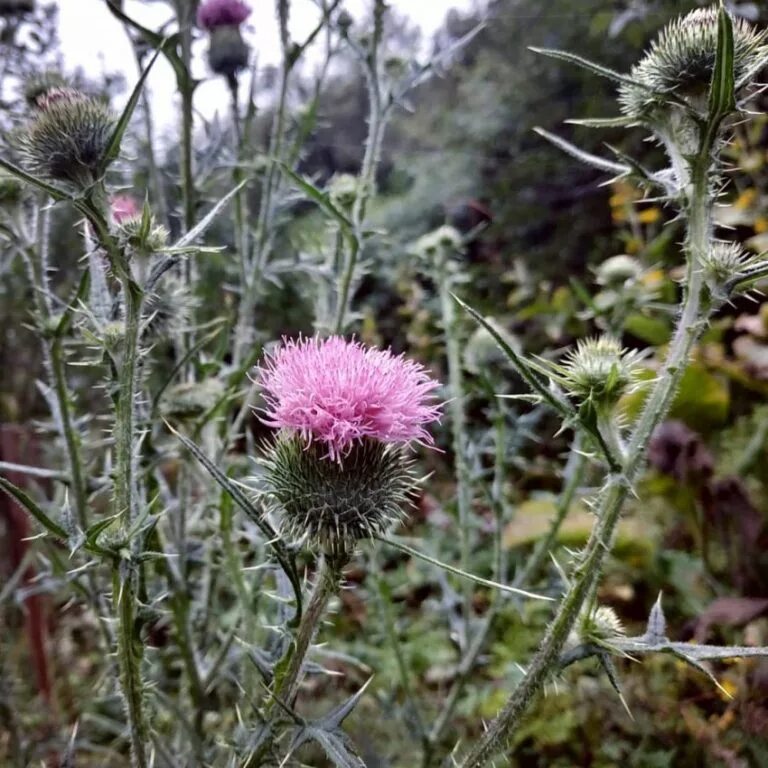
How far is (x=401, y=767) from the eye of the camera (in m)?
2.77

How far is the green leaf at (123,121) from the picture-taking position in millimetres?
1085

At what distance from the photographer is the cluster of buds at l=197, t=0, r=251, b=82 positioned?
2.55m

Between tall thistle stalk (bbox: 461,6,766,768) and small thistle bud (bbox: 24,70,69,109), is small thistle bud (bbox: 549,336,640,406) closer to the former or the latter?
tall thistle stalk (bbox: 461,6,766,768)

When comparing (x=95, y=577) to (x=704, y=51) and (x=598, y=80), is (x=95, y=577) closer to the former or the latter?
(x=704, y=51)

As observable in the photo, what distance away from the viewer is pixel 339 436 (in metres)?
1.18

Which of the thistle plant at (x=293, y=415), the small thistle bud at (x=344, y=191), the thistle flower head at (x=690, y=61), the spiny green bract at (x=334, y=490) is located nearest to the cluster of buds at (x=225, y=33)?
the thistle plant at (x=293, y=415)

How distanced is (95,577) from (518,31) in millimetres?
8289

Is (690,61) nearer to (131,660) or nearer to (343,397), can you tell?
(343,397)

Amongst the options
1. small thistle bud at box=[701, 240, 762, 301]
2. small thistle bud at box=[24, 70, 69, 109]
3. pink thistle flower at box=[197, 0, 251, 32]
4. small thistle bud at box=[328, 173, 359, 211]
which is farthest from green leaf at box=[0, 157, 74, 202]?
pink thistle flower at box=[197, 0, 251, 32]

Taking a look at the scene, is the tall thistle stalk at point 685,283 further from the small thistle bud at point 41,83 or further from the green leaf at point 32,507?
the small thistle bud at point 41,83

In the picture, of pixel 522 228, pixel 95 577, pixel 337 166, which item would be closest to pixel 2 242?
pixel 95 577

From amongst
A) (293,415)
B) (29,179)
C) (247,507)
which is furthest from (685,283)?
(29,179)

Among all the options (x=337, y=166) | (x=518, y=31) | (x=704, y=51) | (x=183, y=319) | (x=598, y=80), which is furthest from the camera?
(x=337, y=166)

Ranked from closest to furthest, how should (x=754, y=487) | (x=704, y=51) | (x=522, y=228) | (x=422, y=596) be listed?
(x=704, y=51), (x=754, y=487), (x=422, y=596), (x=522, y=228)
